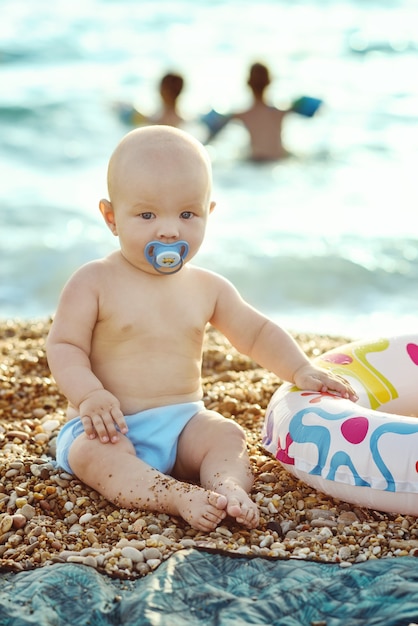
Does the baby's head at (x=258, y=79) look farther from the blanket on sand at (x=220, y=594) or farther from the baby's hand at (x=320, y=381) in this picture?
the blanket on sand at (x=220, y=594)

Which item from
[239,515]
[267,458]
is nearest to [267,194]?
[267,458]

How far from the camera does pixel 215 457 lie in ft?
10.3

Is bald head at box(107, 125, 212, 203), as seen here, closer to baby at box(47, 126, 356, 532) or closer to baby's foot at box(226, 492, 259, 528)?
baby at box(47, 126, 356, 532)

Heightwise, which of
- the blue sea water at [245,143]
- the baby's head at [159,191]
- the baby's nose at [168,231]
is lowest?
the blue sea water at [245,143]

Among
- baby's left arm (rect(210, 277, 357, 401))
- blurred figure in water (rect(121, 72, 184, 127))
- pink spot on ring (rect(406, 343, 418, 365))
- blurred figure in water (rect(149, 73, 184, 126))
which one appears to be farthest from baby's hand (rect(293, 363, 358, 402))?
blurred figure in water (rect(149, 73, 184, 126))

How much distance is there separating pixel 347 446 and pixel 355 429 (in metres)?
0.06

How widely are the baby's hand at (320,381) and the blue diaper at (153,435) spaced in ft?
1.37

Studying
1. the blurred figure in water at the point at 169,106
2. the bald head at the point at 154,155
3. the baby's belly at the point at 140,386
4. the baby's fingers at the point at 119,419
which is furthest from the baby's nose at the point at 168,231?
the blurred figure in water at the point at 169,106

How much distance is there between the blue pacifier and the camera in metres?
3.11

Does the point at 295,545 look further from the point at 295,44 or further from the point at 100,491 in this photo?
the point at 295,44

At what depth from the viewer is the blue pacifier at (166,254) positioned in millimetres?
3107

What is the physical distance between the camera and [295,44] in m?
16.1

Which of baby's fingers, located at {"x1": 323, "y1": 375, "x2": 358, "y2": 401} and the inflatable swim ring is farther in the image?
baby's fingers, located at {"x1": 323, "y1": 375, "x2": 358, "y2": 401}

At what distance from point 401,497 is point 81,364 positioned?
3.74 ft
